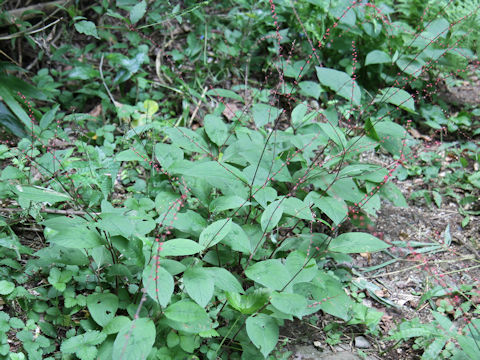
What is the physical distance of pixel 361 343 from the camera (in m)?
2.15

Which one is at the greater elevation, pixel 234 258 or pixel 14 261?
pixel 234 258

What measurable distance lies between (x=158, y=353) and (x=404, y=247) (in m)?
1.69

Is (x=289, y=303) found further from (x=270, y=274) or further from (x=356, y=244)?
(x=356, y=244)

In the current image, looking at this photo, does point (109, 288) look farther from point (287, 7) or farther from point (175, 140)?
point (287, 7)

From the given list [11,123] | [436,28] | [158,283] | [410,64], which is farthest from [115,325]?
[436,28]

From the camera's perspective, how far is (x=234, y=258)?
214 centimetres

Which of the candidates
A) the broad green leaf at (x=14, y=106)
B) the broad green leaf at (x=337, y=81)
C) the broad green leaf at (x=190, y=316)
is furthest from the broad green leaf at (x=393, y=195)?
the broad green leaf at (x=14, y=106)

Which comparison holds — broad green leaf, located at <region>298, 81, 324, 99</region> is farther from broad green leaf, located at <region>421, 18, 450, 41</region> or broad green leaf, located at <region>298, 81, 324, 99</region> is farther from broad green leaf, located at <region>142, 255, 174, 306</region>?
broad green leaf, located at <region>142, 255, 174, 306</region>

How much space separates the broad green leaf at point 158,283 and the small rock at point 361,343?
110cm

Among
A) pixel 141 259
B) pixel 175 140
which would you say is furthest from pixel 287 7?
pixel 141 259

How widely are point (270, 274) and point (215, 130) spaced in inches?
39.5

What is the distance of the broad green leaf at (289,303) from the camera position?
1721mm

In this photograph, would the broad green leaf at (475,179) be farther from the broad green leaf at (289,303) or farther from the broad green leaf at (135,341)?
the broad green leaf at (135,341)

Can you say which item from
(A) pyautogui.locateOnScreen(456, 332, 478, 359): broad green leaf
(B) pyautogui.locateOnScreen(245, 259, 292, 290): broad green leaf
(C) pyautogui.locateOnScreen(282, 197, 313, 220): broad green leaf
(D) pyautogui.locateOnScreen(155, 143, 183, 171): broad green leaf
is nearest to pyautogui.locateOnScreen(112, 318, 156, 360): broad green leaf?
(B) pyautogui.locateOnScreen(245, 259, 292, 290): broad green leaf
